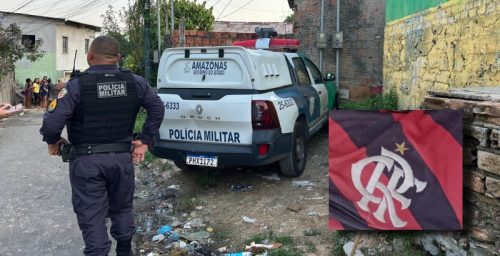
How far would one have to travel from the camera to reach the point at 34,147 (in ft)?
33.6

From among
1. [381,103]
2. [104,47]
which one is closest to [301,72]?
[381,103]

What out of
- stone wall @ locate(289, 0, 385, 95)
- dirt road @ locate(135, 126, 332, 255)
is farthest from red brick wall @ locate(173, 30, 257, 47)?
dirt road @ locate(135, 126, 332, 255)

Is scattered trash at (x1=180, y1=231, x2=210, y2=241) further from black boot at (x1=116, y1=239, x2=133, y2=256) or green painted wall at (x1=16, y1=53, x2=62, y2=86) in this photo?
green painted wall at (x1=16, y1=53, x2=62, y2=86)

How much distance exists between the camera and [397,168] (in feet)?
11.6

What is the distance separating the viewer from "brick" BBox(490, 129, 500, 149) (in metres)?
3.06

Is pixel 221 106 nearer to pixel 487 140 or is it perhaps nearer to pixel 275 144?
pixel 275 144

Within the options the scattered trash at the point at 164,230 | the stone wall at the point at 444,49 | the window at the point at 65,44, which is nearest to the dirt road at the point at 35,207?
the scattered trash at the point at 164,230

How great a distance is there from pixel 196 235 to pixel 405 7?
20.5ft

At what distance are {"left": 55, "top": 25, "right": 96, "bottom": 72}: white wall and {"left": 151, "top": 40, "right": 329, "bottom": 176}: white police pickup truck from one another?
82.8 feet

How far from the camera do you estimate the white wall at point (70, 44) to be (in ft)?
95.3

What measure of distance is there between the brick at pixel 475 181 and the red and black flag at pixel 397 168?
0.07m

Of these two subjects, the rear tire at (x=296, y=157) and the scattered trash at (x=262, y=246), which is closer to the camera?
the scattered trash at (x=262, y=246)

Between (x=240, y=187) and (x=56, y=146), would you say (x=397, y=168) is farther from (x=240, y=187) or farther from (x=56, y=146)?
(x=240, y=187)

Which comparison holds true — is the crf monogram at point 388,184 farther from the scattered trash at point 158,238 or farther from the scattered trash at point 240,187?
the scattered trash at point 240,187
